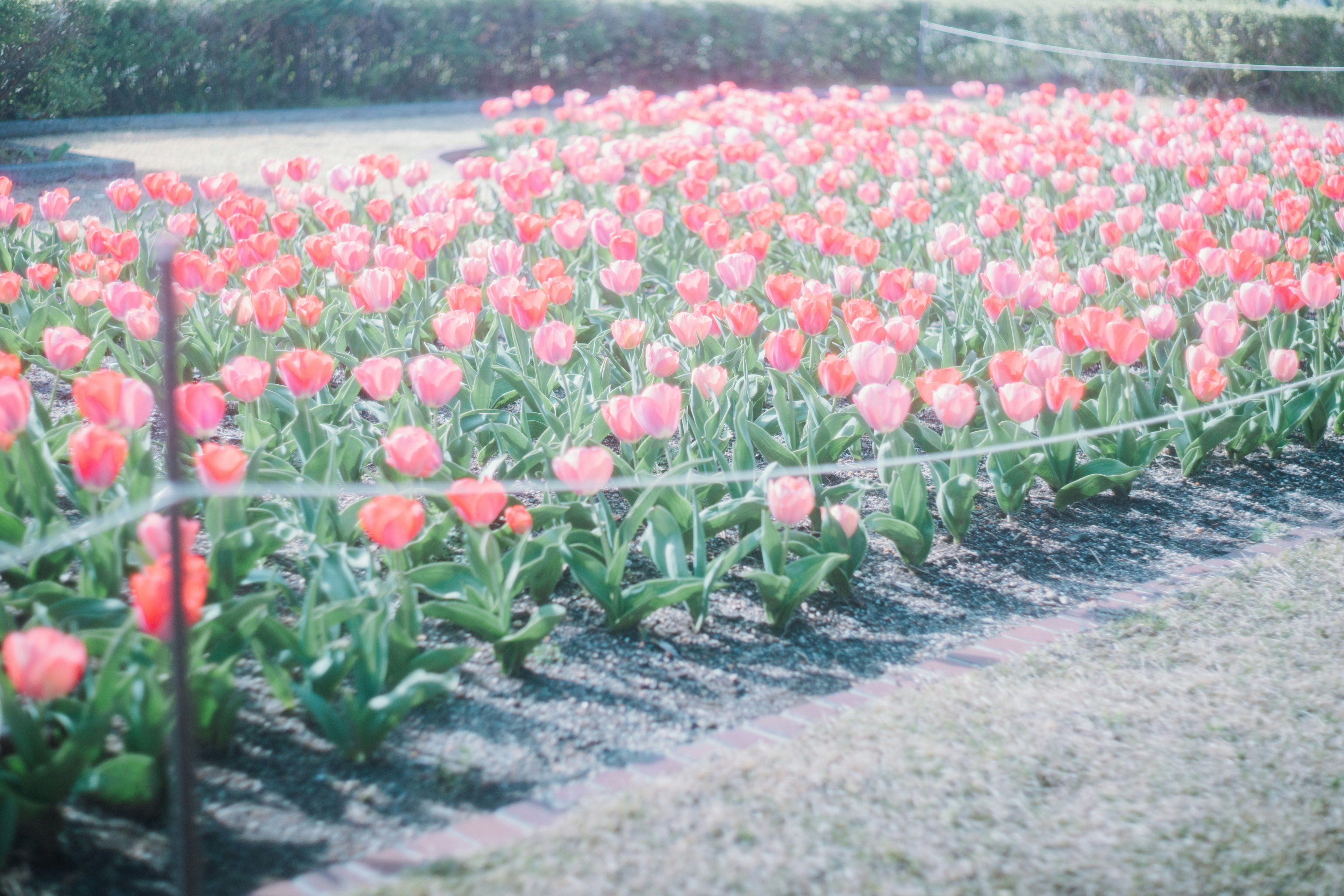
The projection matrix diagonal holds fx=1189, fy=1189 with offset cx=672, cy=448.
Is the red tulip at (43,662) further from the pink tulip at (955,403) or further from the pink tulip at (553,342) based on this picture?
the pink tulip at (955,403)

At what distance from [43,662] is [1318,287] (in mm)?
4215

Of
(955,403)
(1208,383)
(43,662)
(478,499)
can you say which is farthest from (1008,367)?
(43,662)

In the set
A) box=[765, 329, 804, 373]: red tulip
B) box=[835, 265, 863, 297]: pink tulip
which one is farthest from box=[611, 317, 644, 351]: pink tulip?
box=[835, 265, 863, 297]: pink tulip

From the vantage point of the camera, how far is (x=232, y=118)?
13.2m

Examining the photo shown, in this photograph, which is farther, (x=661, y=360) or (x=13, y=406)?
(x=661, y=360)

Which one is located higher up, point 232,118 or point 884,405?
point 232,118

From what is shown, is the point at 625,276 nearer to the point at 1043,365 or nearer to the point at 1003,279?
the point at 1003,279

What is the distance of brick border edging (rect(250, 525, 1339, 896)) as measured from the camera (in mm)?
2207

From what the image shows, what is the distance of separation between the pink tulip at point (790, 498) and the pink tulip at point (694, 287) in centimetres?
160

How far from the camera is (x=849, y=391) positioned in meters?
3.57

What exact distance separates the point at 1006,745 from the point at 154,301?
3290mm

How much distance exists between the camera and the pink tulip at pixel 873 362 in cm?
344

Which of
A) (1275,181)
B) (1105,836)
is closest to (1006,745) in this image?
(1105,836)

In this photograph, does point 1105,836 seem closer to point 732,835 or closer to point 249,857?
point 732,835
